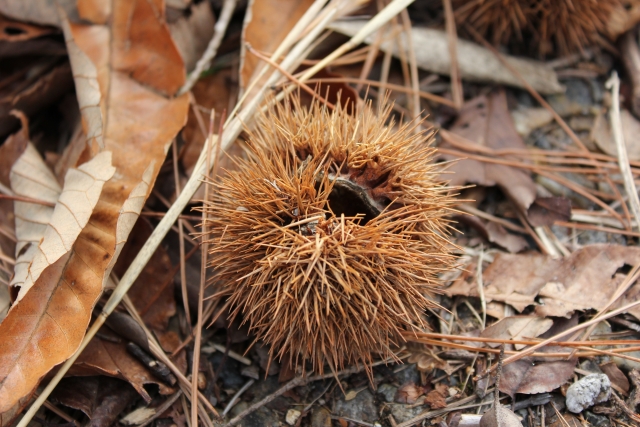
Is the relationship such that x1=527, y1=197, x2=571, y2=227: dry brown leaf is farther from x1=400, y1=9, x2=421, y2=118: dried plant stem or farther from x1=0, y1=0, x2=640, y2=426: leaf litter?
x1=400, y1=9, x2=421, y2=118: dried plant stem

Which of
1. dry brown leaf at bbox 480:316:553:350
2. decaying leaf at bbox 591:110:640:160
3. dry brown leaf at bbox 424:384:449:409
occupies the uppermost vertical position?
decaying leaf at bbox 591:110:640:160


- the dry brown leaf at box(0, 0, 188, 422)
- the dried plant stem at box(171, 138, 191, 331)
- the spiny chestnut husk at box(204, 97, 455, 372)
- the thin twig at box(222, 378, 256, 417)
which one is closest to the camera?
the spiny chestnut husk at box(204, 97, 455, 372)

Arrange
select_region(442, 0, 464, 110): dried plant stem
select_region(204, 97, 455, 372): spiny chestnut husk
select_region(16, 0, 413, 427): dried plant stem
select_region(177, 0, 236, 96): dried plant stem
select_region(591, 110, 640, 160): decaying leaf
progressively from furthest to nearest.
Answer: select_region(442, 0, 464, 110): dried plant stem → select_region(591, 110, 640, 160): decaying leaf → select_region(177, 0, 236, 96): dried plant stem → select_region(16, 0, 413, 427): dried plant stem → select_region(204, 97, 455, 372): spiny chestnut husk

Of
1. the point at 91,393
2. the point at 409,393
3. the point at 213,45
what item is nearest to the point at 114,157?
the point at 213,45

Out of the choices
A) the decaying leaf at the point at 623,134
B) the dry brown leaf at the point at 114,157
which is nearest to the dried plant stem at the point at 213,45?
the dry brown leaf at the point at 114,157

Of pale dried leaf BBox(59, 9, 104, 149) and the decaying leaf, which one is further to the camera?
the decaying leaf

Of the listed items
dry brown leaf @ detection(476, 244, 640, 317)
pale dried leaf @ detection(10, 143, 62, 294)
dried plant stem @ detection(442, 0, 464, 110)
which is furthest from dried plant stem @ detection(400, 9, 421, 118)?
pale dried leaf @ detection(10, 143, 62, 294)

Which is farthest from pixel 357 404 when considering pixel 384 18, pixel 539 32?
pixel 539 32

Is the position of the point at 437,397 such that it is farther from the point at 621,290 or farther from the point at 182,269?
the point at 182,269

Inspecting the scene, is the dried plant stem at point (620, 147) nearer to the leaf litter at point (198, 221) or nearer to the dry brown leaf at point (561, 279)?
the leaf litter at point (198, 221)
